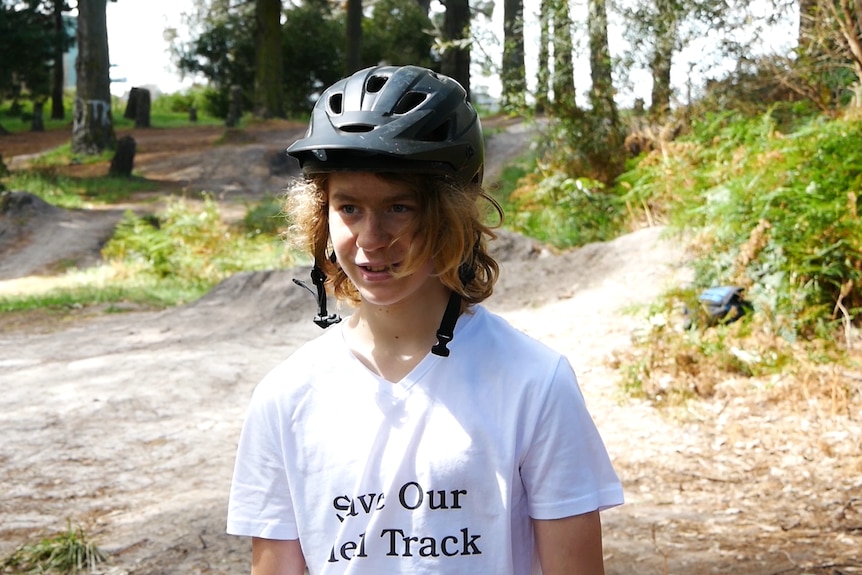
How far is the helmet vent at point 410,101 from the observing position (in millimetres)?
2084

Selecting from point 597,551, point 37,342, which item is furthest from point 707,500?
point 37,342

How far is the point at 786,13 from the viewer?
1078 cm

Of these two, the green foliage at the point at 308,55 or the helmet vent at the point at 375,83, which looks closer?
the helmet vent at the point at 375,83

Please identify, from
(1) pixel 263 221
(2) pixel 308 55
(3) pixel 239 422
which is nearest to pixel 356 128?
(3) pixel 239 422

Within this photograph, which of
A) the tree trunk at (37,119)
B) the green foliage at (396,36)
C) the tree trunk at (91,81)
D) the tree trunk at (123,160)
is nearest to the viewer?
the tree trunk at (123,160)

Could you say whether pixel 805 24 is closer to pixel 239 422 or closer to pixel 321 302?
pixel 239 422

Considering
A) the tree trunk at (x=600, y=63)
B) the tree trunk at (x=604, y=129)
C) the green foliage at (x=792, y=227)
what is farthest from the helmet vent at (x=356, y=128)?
the tree trunk at (x=604, y=129)

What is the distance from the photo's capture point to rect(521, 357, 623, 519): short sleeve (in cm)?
183

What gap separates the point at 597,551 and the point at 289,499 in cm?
57

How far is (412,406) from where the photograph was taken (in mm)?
1931

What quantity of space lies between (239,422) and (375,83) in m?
4.83

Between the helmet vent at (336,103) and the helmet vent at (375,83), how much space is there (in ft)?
0.18

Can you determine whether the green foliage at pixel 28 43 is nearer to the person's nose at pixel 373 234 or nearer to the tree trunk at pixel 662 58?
the tree trunk at pixel 662 58

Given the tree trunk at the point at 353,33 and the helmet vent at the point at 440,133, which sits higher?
the tree trunk at the point at 353,33
